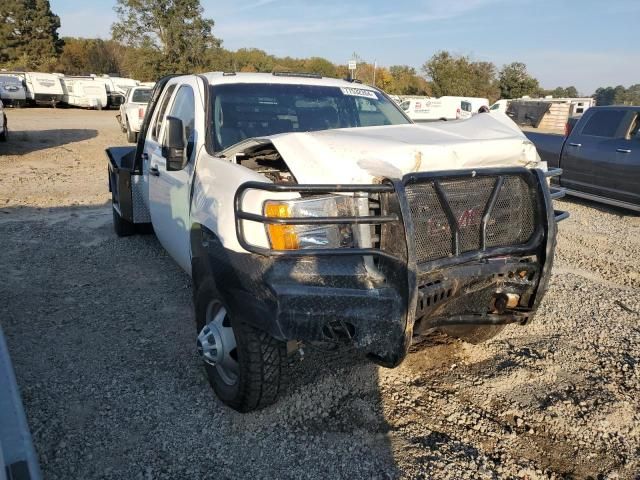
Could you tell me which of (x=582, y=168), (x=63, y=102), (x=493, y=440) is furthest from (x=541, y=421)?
(x=63, y=102)

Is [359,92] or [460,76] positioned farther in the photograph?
[460,76]

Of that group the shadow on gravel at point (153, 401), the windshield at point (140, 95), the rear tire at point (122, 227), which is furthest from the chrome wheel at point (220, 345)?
the windshield at point (140, 95)

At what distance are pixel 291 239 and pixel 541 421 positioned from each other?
184 cm

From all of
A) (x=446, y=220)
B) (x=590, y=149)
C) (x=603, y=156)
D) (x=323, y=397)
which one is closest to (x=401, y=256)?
(x=446, y=220)

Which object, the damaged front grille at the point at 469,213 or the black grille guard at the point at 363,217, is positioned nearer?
the black grille guard at the point at 363,217

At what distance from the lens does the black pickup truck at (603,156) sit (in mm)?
8031

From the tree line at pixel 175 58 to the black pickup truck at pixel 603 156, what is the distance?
1121 inches

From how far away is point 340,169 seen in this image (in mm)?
2553

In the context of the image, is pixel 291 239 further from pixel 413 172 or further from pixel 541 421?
pixel 541 421

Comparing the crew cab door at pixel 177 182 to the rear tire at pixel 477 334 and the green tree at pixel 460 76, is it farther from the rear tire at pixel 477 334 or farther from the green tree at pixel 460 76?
the green tree at pixel 460 76

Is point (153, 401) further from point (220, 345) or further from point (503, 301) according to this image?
point (503, 301)

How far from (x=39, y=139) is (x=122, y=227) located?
43.3ft

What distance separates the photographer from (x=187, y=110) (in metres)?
4.04

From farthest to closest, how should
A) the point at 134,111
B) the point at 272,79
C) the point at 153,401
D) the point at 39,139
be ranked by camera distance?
the point at 39,139 < the point at 134,111 < the point at 272,79 < the point at 153,401
